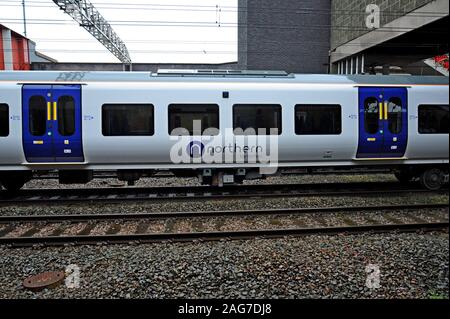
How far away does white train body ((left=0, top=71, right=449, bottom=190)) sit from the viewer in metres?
8.57

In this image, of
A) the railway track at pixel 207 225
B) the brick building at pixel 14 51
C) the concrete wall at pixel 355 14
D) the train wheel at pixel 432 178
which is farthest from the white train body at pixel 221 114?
the brick building at pixel 14 51

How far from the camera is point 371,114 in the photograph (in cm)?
943

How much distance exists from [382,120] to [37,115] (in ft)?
31.1

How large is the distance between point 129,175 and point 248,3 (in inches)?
856

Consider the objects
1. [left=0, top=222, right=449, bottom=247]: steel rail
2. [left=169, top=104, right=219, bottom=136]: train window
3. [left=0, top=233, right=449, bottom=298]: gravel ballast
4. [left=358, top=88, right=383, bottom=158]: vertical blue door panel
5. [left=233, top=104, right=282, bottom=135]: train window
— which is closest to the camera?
[left=0, top=233, right=449, bottom=298]: gravel ballast

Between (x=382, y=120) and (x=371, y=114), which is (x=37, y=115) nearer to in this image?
(x=371, y=114)

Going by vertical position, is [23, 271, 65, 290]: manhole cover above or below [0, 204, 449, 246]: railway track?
below

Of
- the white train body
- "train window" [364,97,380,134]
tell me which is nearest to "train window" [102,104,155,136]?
the white train body

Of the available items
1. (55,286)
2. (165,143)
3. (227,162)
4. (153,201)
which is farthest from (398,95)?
(55,286)

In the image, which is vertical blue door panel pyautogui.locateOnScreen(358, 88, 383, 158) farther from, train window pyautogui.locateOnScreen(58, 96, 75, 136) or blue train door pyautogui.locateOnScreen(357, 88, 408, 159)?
train window pyautogui.locateOnScreen(58, 96, 75, 136)

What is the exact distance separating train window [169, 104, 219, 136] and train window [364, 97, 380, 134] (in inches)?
170

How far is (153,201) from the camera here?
29.8 ft

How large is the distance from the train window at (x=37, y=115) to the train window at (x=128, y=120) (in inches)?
60.1
